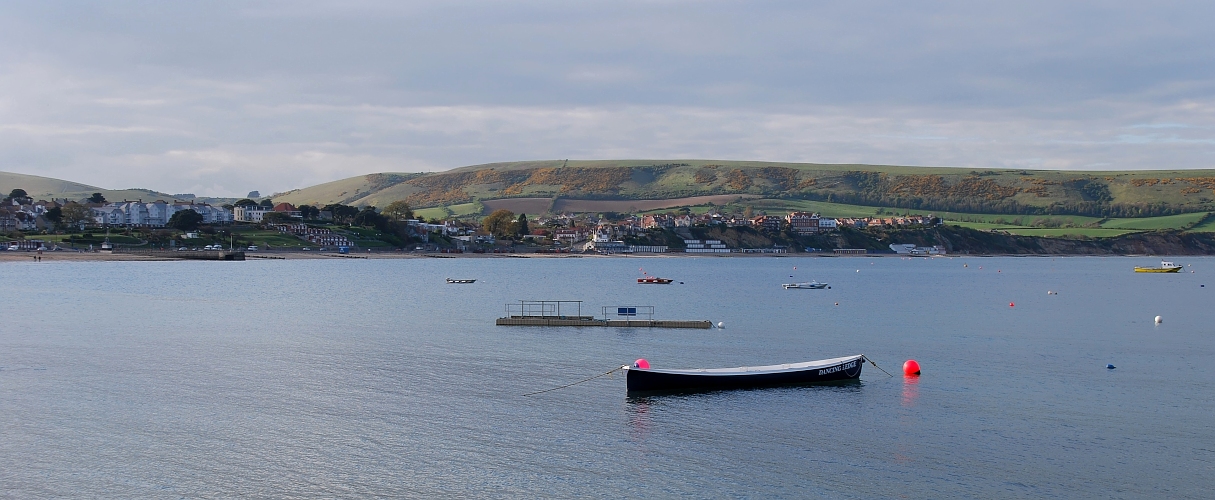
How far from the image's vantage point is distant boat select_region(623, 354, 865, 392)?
32250mm

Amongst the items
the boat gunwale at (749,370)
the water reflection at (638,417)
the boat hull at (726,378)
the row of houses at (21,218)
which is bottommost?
the water reflection at (638,417)

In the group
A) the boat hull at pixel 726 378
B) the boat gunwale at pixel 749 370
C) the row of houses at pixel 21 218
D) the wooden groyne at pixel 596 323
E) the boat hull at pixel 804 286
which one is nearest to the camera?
the boat hull at pixel 726 378

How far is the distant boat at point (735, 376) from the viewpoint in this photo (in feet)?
106

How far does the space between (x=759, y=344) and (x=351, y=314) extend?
2728 cm

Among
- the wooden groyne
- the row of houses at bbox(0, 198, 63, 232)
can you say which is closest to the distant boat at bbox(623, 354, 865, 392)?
the wooden groyne

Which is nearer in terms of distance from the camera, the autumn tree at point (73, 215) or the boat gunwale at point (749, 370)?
the boat gunwale at point (749, 370)

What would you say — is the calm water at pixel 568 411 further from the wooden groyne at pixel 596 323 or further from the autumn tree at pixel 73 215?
the autumn tree at pixel 73 215

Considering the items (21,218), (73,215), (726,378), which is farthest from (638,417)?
(21,218)

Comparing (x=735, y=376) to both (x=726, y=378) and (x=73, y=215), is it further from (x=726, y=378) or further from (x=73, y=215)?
(x=73, y=215)

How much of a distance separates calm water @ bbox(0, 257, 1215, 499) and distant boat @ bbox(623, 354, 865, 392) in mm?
732

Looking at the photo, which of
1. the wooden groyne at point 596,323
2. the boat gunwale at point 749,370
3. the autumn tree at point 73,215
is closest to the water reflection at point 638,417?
the boat gunwale at point 749,370

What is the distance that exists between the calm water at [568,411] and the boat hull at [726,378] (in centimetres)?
71

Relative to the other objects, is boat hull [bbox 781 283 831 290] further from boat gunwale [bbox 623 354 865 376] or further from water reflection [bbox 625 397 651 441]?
water reflection [bbox 625 397 651 441]

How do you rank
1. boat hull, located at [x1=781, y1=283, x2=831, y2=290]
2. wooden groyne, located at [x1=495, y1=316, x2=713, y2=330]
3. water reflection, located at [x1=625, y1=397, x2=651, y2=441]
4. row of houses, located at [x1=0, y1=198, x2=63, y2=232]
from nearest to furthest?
1. water reflection, located at [x1=625, y1=397, x2=651, y2=441]
2. wooden groyne, located at [x1=495, y1=316, x2=713, y2=330]
3. boat hull, located at [x1=781, y1=283, x2=831, y2=290]
4. row of houses, located at [x1=0, y1=198, x2=63, y2=232]
